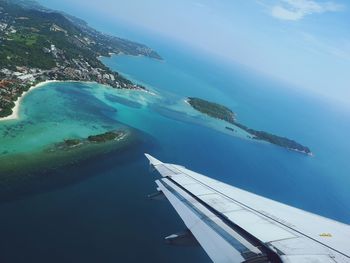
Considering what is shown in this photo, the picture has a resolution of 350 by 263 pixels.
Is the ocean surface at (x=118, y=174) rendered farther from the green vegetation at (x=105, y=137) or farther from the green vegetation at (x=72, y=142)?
the green vegetation at (x=105, y=137)

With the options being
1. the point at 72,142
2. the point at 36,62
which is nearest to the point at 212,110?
the point at 36,62

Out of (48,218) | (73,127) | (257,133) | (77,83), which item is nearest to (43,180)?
(48,218)

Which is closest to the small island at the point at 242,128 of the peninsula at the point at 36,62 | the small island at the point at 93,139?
the peninsula at the point at 36,62

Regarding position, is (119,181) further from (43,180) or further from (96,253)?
(96,253)

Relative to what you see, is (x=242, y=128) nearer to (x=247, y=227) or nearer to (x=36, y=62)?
(x=36, y=62)

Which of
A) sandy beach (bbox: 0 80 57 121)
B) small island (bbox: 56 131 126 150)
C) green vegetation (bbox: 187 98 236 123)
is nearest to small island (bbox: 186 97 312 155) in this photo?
green vegetation (bbox: 187 98 236 123)

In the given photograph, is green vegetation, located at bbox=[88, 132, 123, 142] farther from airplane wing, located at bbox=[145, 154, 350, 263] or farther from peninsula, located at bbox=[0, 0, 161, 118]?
airplane wing, located at bbox=[145, 154, 350, 263]
